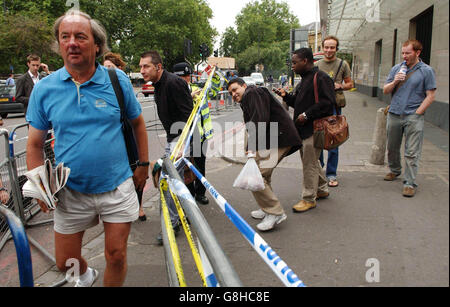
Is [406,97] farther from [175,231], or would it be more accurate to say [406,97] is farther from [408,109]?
[175,231]

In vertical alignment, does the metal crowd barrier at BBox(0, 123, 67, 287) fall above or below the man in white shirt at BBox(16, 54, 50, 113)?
below

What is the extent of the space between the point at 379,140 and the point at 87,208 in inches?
202

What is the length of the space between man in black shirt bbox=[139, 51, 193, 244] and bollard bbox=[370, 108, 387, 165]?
11.4 ft

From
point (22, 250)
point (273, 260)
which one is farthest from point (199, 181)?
point (273, 260)

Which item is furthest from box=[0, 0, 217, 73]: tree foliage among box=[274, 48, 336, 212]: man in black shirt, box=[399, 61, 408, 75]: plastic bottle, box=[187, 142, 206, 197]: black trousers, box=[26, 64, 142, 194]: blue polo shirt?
box=[26, 64, 142, 194]: blue polo shirt

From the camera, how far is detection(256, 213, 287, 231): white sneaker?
380cm

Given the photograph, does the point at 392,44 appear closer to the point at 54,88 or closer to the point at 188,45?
the point at 188,45

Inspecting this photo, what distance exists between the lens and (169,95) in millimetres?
3984

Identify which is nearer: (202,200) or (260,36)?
(202,200)

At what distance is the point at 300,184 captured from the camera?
5.54 m

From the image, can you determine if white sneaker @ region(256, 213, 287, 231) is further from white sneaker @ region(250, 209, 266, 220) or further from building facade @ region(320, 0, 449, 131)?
building facade @ region(320, 0, 449, 131)

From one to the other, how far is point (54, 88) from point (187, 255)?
189 cm

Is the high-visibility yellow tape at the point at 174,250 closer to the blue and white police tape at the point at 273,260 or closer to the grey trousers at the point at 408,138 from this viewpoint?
the blue and white police tape at the point at 273,260
